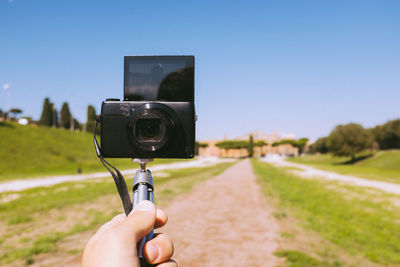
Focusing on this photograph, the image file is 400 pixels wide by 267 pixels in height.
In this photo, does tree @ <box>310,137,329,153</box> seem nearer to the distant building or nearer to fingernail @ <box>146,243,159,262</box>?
the distant building

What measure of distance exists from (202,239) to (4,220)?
7171 millimetres

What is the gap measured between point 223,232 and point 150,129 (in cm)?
706

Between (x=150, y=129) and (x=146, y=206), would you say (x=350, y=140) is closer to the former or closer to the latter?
(x=150, y=129)

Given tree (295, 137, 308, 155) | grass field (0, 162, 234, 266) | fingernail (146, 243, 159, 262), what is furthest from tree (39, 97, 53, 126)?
tree (295, 137, 308, 155)

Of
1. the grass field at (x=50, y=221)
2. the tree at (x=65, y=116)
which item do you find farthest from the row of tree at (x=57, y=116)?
the grass field at (x=50, y=221)

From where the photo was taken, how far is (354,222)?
980 centimetres

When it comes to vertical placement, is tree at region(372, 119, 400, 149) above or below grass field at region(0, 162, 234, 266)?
above

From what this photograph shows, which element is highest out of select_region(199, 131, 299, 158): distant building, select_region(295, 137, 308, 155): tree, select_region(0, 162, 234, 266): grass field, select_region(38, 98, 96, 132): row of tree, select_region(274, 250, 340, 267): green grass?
select_region(38, 98, 96, 132): row of tree

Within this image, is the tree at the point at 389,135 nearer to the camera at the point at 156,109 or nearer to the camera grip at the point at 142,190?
the camera at the point at 156,109

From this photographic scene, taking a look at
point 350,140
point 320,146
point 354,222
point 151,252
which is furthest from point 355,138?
point 151,252

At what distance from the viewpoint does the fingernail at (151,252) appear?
1613 mm

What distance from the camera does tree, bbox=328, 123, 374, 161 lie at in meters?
71.9

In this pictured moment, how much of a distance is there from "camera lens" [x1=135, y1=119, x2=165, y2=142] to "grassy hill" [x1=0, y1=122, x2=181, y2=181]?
1439 inches

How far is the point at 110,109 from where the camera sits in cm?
199
